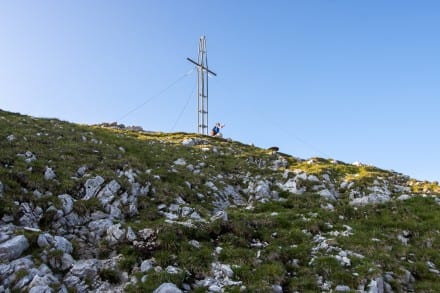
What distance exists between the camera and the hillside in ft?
42.3

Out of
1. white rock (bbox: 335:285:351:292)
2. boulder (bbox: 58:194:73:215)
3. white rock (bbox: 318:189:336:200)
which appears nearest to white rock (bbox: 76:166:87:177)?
boulder (bbox: 58:194:73:215)

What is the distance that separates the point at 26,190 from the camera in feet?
54.8

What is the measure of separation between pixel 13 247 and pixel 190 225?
659cm

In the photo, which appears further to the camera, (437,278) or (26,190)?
(26,190)

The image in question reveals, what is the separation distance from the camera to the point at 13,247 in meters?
12.7

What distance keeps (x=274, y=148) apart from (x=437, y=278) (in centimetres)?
2528

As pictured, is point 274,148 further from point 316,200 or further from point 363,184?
point 316,200

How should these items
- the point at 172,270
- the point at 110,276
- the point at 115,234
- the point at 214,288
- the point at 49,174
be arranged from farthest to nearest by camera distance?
the point at 49,174 < the point at 115,234 < the point at 172,270 < the point at 110,276 < the point at 214,288

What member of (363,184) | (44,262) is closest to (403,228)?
(363,184)

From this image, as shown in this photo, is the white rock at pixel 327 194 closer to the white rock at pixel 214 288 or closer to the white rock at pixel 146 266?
the white rock at pixel 214 288

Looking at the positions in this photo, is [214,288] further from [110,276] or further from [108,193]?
[108,193]

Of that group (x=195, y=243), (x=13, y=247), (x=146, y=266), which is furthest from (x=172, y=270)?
(x=13, y=247)

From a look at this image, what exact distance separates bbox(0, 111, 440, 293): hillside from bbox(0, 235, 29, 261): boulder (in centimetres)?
4

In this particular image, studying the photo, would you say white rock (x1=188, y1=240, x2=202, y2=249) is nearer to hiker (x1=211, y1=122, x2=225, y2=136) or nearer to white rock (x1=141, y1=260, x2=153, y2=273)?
white rock (x1=141, y1=260, x2=153, y2=273)
